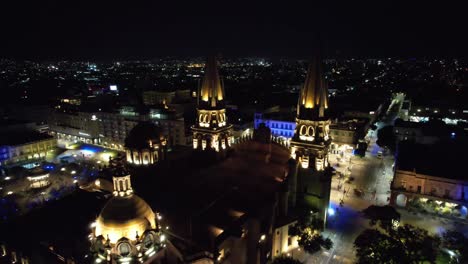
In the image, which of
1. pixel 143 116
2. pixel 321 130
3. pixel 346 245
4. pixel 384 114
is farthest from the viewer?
pixel 384 114

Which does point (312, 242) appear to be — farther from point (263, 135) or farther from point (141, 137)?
point (141, 137)

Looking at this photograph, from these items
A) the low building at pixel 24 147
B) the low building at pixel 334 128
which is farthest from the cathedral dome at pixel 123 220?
the low building at pixel 24 147

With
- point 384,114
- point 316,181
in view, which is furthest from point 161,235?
point 384,114

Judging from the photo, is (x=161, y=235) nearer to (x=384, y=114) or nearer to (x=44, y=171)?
(x=44, y=171)

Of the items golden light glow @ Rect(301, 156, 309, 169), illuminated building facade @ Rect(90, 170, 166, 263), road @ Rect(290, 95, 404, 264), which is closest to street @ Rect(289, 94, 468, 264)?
road @ Rect(290, 95, 404, 264)

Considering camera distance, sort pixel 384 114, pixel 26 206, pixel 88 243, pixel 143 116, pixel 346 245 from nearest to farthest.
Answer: pixel 88 243
pixel 346 245
pixel 26 206
pixel 143 116
pixel 384 114

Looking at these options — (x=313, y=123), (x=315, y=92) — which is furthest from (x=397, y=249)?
(x=315, y=92)
